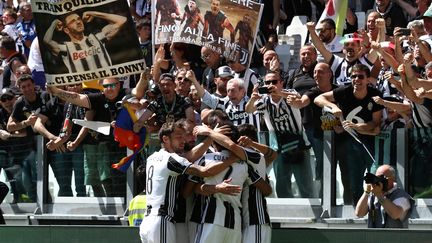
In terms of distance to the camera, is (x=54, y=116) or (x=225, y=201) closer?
(x=225, y=201)

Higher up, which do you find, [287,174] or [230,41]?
[230,41]

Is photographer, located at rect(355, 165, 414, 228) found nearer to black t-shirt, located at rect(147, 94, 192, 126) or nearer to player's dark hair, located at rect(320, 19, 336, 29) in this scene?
black t-shirt, located at rect(147, 94, 192, 126)

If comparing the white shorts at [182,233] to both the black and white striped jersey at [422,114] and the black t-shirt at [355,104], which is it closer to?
the black t-shirt at [355,104]

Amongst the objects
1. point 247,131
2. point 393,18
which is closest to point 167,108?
point 247,131

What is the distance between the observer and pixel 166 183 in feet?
46.4

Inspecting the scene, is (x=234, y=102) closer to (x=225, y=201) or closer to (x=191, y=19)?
(x=191, y=19)

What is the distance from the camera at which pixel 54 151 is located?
18.4m

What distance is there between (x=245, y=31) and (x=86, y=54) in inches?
81.9

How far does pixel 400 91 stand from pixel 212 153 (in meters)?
2.95

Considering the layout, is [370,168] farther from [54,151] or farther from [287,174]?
[54,151]

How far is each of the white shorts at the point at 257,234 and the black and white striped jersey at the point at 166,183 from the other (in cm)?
74

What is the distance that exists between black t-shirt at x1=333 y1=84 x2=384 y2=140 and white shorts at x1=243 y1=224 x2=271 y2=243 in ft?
7.70

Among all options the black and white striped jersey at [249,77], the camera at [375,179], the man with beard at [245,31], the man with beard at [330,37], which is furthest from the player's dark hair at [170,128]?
the man with beard at [330,37]

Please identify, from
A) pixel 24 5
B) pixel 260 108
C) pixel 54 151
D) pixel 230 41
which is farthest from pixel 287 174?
pixel 24 5
